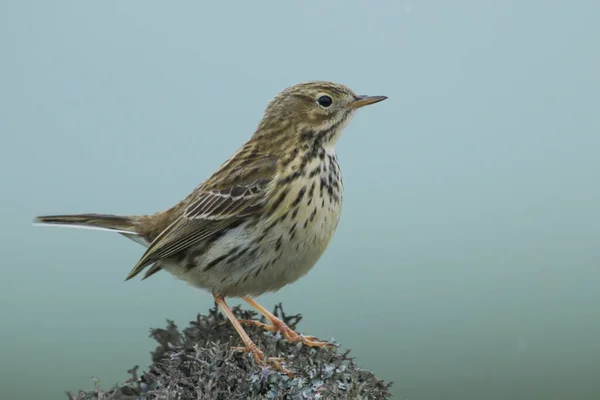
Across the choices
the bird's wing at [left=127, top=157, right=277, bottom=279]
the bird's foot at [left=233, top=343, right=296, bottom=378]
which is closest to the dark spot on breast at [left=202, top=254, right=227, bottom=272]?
the bird's wing at [left=127, top=157, right=277, bottom=279]

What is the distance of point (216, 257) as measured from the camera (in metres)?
5.22

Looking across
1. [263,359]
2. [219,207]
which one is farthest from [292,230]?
[263,359]

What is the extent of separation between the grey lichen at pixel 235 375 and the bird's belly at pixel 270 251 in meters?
0.41

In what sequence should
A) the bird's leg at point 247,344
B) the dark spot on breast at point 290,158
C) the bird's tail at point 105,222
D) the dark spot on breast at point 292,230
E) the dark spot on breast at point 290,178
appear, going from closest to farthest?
the bird's leg at point 247,344 < the dark spot on breast at point 292,230 < the dark spot on breast at point 290,178 < the dark spot on breast at point 290,158 < the bird's tail at point 105,222

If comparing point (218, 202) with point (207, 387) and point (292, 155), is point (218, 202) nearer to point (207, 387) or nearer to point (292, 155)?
point (292, 155)

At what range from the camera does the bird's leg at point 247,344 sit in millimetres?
4402

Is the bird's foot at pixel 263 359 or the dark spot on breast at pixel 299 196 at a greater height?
the dark spot on breast at pixel 299 196

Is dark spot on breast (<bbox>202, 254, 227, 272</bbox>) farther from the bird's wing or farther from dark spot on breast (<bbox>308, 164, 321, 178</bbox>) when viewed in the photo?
dark spot on breast (<bbox>308, 164, 321, 178</bbox>)

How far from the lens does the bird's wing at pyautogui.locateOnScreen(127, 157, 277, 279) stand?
520 centimetres

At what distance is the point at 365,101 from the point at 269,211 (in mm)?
1102

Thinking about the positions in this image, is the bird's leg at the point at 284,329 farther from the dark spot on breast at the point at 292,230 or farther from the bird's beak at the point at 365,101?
the bird's beak at the point at 365,101

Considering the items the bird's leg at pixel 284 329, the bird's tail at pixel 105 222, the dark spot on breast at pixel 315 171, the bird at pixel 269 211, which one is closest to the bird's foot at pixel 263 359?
the bird at pixel 269 211

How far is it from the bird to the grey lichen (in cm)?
22

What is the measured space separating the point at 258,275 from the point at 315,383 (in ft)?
3.54
